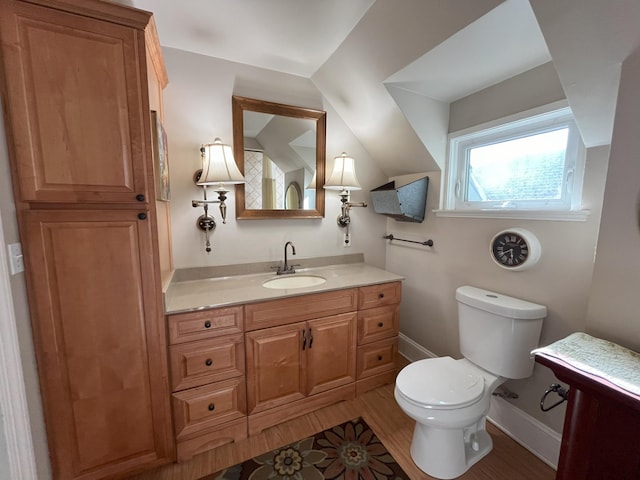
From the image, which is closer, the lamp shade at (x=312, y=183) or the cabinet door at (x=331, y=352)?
the cabinet door at (x=331, y=352)

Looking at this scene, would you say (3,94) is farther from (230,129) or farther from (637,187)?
(637,187)

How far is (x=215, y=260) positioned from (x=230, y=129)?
897 millimetres

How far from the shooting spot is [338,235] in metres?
2.27

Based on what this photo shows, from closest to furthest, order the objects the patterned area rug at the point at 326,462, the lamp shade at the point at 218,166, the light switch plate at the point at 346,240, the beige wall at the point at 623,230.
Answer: the beige wall at the point at 623,230, the patterned area rug at the point at 326,462, the lamp shade at the point at 218,166, the light switch plate at the point at 346,240

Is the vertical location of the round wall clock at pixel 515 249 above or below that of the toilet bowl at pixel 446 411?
above

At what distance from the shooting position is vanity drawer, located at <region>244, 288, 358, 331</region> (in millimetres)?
1498

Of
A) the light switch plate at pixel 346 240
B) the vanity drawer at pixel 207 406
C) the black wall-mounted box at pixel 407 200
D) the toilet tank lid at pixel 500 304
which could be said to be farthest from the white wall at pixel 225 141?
the toilet tank lid at pixel 500 304

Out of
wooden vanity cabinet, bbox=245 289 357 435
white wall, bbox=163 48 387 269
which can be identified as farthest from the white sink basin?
wooden vanity cabinet, bbox=245 289 357 435

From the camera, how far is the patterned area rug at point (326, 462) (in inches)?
52.8

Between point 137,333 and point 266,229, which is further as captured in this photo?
point 266,229

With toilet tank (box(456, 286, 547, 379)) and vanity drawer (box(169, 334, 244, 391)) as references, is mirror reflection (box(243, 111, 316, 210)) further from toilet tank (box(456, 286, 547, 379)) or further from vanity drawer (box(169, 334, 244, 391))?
toilet tank (box(456, 286, 547, 379))

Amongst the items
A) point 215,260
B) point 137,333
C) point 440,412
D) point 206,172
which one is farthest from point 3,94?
point 440,412

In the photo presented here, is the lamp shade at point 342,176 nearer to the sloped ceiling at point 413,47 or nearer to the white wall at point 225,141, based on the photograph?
the white wall at point 225,141

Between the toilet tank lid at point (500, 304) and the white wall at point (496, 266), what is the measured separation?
0.21 feet
